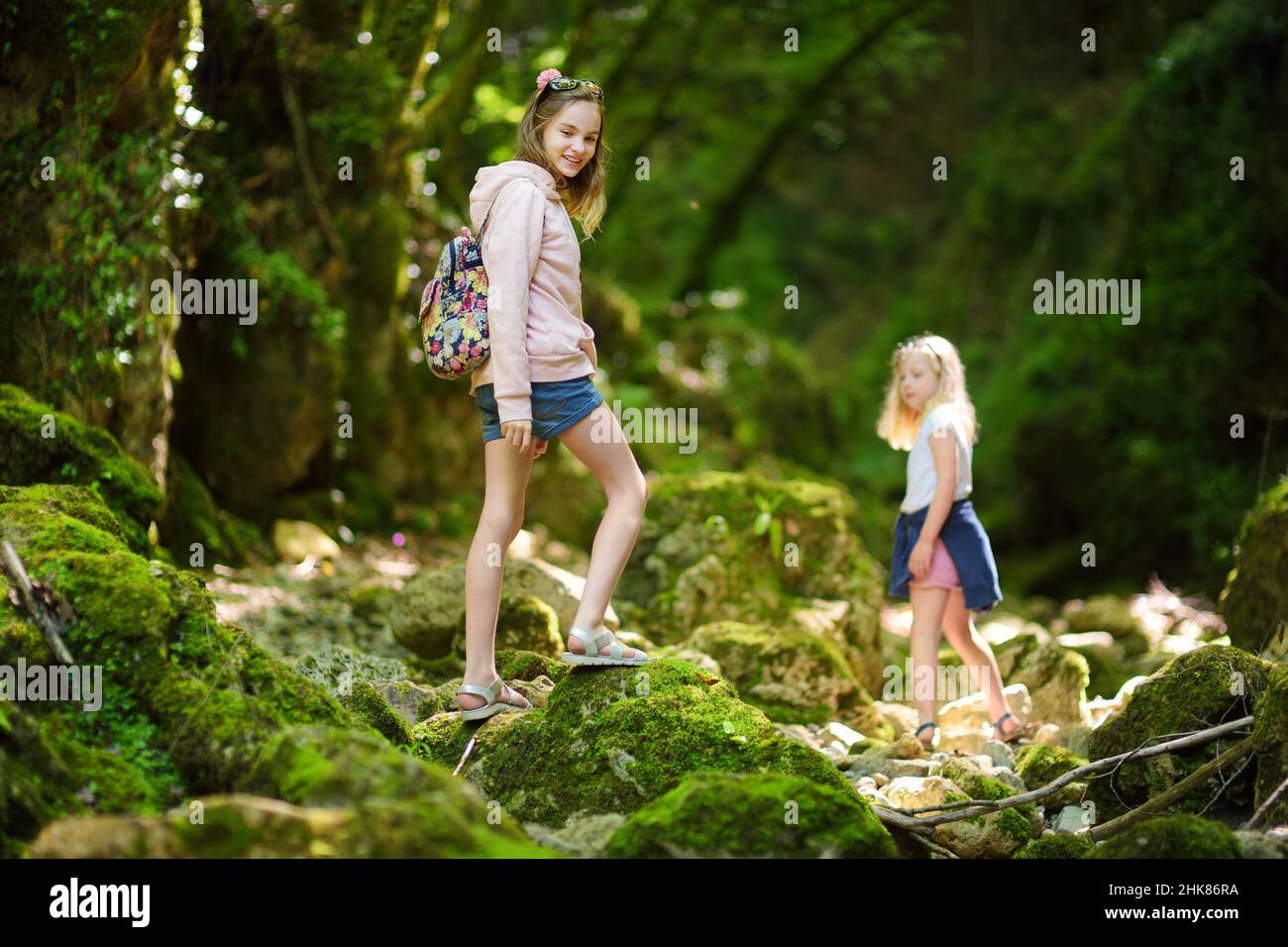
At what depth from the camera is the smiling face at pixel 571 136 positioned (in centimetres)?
425

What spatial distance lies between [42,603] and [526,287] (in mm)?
1794

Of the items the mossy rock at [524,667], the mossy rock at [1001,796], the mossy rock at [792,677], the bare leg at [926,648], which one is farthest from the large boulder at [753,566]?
the mossy rock at [1001,796]

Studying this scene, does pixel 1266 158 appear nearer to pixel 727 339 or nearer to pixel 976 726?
pixel 727 339

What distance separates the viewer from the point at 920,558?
5715 millimetres

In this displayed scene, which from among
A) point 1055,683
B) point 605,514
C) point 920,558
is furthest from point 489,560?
point 1055,683

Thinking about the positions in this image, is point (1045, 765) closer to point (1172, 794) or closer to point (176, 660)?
point (1172, 794)

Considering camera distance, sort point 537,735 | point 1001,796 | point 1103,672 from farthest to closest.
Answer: point 1103,672, point 1001,796, point 537,735

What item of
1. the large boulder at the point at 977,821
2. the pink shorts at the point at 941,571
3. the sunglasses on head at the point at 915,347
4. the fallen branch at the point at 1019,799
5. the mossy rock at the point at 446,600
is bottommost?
the large boulder at the point at 977,821

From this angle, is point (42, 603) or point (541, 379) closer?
point (42, 603)

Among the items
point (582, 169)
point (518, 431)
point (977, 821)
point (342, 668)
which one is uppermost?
point (582, 169)

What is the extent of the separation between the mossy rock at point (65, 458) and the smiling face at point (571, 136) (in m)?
2.35

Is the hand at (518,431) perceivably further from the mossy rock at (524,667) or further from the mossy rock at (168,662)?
the mossy rock at (524,667)

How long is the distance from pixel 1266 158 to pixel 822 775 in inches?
365

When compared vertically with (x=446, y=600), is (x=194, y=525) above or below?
above
